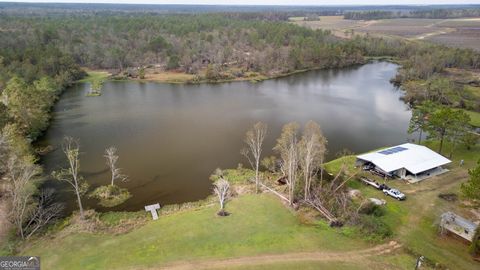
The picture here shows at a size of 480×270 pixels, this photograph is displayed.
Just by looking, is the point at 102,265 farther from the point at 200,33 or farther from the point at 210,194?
the point at 200,33

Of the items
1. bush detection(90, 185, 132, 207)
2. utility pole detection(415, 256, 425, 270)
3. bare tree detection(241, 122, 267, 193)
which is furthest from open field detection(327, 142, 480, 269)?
bush detection(90, 185, 132, 207)

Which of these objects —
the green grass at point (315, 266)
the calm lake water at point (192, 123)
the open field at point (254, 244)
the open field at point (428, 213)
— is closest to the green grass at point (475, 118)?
the calm lake water at point (192, 123)

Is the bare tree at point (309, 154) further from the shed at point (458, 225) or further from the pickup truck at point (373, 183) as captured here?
the shed at point (458, 225)

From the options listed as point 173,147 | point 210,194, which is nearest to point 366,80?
point 173,147

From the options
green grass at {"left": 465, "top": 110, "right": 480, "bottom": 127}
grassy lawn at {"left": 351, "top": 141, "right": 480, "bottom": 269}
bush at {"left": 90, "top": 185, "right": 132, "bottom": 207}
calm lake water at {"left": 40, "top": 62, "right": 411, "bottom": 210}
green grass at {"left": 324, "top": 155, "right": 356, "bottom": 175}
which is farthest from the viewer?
green grass at {"left": 465, "top": 110, "right": 480, "bottom": 127}

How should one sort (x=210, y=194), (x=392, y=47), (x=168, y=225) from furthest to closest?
(x=392, y=47), (x=210, y=194), (x=168, y=225)

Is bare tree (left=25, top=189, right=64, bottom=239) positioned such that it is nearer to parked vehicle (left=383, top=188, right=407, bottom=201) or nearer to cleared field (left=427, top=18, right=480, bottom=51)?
parked vehicle (left=383, top=188, right=407, bottom=201)
